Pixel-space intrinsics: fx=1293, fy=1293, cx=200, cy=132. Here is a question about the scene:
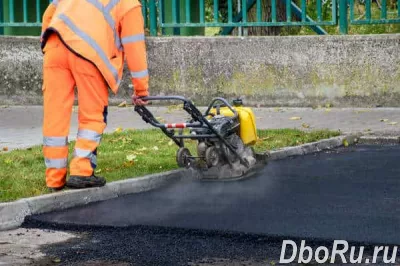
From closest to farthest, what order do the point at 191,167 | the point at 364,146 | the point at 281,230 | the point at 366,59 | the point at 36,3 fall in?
the point at 281,230 < the point at 191,167 < the point at 364,146 < the point at 366,59 < the point at 36,3

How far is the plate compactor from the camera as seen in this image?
408 inches

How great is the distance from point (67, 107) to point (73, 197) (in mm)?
691

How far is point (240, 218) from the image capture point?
8711 millimetres

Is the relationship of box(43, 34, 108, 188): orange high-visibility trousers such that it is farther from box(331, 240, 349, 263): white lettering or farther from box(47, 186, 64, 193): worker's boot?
box(331, 240, 349, 263): white lettering

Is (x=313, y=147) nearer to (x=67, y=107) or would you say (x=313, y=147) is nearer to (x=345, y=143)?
(x=345, y=143)

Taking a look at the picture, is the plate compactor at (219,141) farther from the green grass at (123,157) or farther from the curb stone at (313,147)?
the curb stone at (313,147)

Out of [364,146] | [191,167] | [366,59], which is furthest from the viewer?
[366,59]

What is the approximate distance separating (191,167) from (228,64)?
5.78m

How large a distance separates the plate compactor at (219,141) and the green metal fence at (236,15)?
17.2 ft

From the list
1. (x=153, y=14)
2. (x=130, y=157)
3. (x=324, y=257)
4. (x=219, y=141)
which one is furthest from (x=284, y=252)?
(x=153, y=14)

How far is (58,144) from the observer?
967cm

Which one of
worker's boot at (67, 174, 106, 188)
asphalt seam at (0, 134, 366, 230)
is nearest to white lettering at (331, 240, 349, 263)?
asphalt seam at (0, 134, 366, 230)

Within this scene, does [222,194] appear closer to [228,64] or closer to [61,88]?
[61,88]

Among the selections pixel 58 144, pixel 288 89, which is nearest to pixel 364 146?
pixel 288 89
